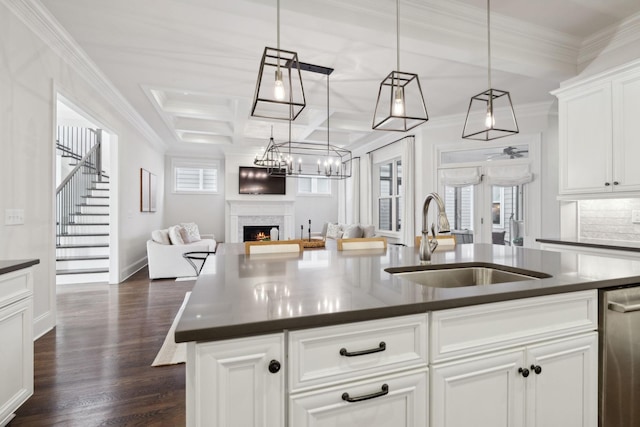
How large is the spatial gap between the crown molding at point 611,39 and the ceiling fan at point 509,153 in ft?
5.71

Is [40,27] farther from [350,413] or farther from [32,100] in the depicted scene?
[350,413]

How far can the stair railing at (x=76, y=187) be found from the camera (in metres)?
5.48

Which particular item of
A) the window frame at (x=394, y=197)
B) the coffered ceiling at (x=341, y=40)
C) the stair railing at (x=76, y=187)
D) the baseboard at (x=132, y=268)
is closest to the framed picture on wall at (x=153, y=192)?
the stair railing at (x=76, y=187)

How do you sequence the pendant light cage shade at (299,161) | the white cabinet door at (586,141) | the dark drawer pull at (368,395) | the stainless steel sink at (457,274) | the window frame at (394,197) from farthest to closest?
1. the window frame at (394,197)
2. the pendant light cage shade at (299,161)
3. the white cabinet door at (586,141)
4. the stainless steel sink at (457,274)
5. the dark drawer pull at (368,395)

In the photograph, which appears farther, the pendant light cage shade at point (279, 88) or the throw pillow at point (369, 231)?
the throw pillow at point (369, 231)

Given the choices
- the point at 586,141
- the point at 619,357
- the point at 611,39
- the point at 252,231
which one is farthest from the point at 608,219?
the point at 252,231

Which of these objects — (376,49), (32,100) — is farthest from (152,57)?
(376,49)

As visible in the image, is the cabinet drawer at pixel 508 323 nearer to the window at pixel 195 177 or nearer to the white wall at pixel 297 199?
the white wall at pixel 297 199

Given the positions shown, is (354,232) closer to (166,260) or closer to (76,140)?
(166,260)

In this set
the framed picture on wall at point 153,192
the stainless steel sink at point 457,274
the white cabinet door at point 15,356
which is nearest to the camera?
the white cabinet door at point 15,356

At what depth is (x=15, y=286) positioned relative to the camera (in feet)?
5.26

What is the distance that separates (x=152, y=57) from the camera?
3.19m

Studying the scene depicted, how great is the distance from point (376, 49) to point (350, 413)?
3.05 metres

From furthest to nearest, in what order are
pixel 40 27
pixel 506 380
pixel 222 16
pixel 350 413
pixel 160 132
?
pixel 160 132, pixel 40 27, pixel 222 16, pixel 506 380, pixel 350 413
